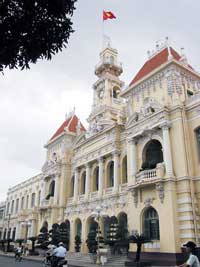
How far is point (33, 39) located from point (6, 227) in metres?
46.8

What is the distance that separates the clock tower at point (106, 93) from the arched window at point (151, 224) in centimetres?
1123

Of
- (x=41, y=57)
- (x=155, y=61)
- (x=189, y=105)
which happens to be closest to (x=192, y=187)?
(x=189, y=105)

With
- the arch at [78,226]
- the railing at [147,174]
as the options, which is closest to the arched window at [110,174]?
the arch at [78,226]

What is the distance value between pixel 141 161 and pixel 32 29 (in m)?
16.5

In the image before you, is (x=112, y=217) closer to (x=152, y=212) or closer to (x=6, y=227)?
(x=152, y=212)

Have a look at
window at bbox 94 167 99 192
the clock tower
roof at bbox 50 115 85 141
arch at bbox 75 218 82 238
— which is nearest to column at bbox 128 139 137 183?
the clock tower

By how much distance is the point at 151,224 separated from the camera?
19.2 metres

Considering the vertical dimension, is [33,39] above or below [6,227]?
above

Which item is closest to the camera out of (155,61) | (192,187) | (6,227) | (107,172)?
(192,187)

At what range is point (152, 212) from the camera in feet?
63.5

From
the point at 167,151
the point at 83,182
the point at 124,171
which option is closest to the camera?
the point at 167,151

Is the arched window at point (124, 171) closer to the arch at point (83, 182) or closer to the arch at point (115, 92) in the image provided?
the arch at point (83, 182)

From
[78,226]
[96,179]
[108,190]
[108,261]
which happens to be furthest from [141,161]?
[78,226]

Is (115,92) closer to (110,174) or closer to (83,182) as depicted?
(83,182)
